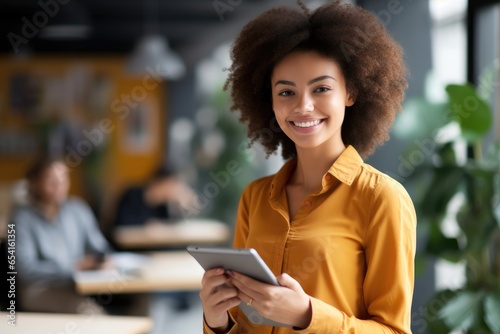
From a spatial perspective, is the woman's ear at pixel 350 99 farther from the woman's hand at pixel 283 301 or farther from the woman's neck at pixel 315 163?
the woman's hand at pixel 283 301

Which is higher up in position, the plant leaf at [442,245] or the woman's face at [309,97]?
A: the woman's face at [309,97]

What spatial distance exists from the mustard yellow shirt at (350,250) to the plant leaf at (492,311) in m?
2.04

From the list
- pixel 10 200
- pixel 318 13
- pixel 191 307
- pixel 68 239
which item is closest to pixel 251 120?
pixel 318 13

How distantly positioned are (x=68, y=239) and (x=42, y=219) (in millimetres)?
429

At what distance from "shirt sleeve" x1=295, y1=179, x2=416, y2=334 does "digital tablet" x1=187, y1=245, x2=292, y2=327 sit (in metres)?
0.12

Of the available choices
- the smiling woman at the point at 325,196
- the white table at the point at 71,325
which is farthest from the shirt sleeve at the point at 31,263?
the smiling woman at the point at 325,196

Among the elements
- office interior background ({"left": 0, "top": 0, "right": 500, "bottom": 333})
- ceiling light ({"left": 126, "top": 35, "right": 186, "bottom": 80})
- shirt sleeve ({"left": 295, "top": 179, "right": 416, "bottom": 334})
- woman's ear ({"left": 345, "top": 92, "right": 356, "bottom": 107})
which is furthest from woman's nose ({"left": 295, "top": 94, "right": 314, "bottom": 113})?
office interior background ({"left": 0, "top": 0, "right": 500, "bottom": 333})

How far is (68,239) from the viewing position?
16.8ft

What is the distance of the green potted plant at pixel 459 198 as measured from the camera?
345 cm

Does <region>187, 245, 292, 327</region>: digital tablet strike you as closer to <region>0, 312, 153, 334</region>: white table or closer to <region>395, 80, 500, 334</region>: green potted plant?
<region>0, 312, 153, 334</region>: white table

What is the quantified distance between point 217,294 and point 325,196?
34 centimetres

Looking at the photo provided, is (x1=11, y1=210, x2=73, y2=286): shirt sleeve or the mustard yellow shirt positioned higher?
the mustard yellow shirt

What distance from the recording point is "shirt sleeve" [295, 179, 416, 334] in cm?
144

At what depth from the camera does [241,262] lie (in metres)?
1.42
